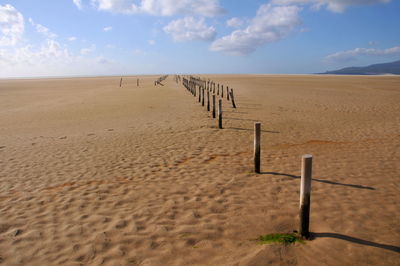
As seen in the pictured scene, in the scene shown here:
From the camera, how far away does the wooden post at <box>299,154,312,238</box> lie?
382 centimetres

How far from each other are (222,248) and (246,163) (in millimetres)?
3835

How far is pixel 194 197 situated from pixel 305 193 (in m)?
2.29

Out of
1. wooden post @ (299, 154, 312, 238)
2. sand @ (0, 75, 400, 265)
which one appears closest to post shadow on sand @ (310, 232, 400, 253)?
sand @ (0, 75, 400, 265)

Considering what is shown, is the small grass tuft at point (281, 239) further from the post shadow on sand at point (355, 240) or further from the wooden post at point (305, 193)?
the post shadow on sand at point (355, 240)

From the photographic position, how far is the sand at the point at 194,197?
12.6 ft

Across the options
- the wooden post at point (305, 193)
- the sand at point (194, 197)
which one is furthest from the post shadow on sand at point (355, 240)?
the wooden post at point (305, 193)

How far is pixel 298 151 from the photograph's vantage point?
8.55 metres

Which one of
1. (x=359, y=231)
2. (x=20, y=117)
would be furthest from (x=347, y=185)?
(x=20, y=117)

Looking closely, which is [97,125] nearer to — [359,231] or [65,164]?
[65,164]

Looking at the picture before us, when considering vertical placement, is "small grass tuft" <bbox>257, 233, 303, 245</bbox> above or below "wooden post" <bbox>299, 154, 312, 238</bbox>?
below

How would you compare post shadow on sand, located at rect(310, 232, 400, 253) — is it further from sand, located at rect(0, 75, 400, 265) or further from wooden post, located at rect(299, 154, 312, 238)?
wooden post, located at rect(299, 154, 312, 238)

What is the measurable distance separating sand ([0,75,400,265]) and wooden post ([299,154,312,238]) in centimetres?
21

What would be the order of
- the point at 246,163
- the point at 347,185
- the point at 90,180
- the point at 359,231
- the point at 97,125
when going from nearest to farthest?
1. the point at 359,231
2. the point at 347,185
3. the point at 90,180
4. the point at 246,163
5. the point at 97,125

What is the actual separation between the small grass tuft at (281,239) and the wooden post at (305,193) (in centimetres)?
12
